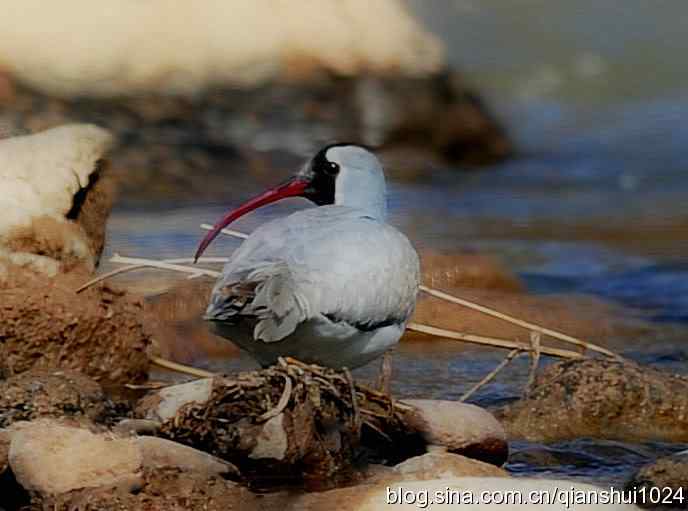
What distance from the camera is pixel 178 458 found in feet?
14.0

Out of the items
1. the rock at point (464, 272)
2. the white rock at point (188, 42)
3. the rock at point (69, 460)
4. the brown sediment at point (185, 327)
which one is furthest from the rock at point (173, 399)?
the white rock at point (188, 42)

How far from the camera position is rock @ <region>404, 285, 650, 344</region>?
729cm

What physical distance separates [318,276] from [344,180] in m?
0.83

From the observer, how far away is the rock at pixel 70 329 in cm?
546

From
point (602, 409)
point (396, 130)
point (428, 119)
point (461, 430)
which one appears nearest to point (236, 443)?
point (461, 430)

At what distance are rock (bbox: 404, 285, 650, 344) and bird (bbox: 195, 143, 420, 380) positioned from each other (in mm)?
2032

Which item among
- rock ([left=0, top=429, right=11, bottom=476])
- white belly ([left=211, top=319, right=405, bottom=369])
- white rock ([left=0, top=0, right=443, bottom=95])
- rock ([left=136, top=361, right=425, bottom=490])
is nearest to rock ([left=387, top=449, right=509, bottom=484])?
rock ([left=136, top=361, right=425, bottom=490])

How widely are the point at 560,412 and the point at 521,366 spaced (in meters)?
1.13

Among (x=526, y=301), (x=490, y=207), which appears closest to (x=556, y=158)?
(x=490, y=207)

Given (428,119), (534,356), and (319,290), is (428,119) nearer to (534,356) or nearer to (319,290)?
(534,356)

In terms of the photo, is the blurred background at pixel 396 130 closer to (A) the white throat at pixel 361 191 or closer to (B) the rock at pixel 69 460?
(A) the white throat at pixel 361 191

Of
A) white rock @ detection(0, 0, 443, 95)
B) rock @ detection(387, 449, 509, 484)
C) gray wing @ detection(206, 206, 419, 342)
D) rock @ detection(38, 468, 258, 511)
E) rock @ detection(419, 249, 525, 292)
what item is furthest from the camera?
white rock @ detection(0, 0, 443, 95)

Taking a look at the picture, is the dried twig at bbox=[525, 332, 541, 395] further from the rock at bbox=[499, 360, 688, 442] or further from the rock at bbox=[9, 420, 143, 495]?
the rock at bbox=[9, 420, 143, 495]

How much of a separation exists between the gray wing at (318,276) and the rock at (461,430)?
0.28 meters
